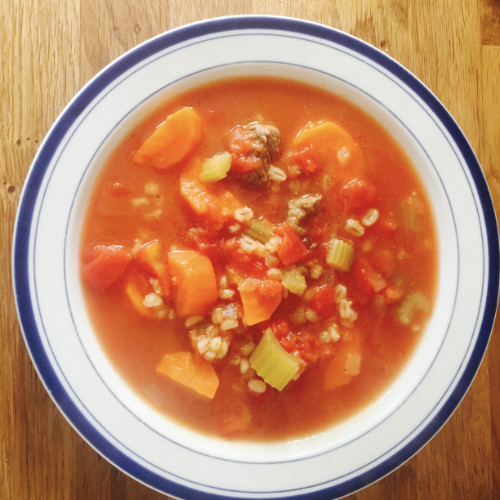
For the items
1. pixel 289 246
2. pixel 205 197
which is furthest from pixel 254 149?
pixel 289 246

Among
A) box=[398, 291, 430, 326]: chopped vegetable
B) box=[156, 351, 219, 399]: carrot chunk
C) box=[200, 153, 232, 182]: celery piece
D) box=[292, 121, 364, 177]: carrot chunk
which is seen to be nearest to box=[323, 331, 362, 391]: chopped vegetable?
box=[398, 291, 430, 326]: chopped vegetable

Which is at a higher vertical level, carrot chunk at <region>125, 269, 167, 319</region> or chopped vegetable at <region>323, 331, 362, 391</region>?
carrot chunk at <region>125, 269, 167, 319</region>

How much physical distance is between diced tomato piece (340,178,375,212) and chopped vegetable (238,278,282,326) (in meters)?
0.71

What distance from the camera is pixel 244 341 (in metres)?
3.43

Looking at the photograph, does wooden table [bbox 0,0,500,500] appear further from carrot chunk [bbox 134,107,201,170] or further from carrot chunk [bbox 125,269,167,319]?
carrot chunk [bbox 125,269,167,319]

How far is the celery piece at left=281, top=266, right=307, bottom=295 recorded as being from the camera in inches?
133

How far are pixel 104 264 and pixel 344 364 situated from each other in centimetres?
166

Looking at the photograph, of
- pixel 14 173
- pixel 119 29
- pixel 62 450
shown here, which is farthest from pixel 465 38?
pixel 62 450

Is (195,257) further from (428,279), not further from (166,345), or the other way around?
(428,279)

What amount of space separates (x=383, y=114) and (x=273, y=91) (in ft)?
2.37

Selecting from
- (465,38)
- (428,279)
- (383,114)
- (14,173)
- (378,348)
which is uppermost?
(465,38)

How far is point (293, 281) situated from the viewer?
3.40 m

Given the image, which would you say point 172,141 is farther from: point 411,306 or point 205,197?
point 411,306

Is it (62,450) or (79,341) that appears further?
(62,450)
